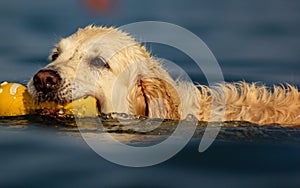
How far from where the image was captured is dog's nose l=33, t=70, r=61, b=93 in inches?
228

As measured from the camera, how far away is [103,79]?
20.6 ft

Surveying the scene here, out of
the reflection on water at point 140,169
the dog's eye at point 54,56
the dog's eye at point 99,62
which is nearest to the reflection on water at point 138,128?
the reflection on water at point 140,169

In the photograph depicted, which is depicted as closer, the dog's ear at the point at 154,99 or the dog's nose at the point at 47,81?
the dog's nose at the point at 47,81

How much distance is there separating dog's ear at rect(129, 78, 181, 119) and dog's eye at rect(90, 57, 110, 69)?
1.24 ft

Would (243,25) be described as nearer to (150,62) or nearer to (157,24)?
(157,24)

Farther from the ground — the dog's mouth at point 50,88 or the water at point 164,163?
the dog's mouth at point 50,88

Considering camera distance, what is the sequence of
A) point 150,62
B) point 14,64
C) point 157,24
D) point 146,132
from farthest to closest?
point 157,24
point 14,64
point 150,62
point 146,132

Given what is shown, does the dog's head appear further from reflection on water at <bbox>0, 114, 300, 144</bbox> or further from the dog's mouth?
reflection on water at <bbox>0, 114, 300, 144</bbox>

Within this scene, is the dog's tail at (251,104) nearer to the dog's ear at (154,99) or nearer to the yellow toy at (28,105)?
the dog's ear at (154,99)

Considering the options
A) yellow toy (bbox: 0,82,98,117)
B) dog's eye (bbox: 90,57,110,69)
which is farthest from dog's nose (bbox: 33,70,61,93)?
dog's eye (bbox: 90,57,110,69)

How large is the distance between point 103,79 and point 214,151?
175 cm

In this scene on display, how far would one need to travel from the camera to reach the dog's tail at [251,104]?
6477 millimetres

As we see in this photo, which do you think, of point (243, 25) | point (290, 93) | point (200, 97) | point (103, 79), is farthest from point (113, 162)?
point (243, 25)

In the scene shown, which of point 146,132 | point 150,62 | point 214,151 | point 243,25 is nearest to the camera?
point 214,151
